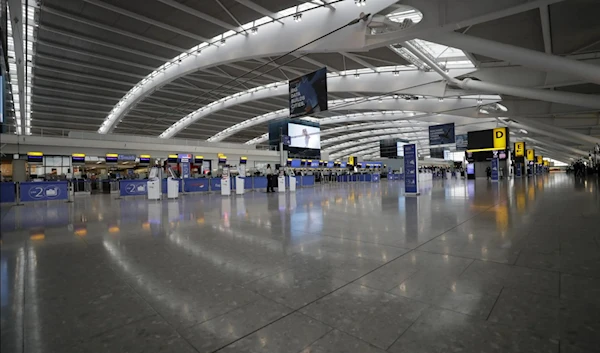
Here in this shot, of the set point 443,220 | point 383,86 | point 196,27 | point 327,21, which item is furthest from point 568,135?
point 196,27

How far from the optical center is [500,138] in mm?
28281

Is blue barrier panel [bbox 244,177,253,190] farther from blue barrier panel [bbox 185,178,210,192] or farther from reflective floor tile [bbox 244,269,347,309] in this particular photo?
reflective floor tile [bbox 244,269,347,309]

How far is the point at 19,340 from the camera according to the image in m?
1.92

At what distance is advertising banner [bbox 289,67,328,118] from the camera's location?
12.0 metres

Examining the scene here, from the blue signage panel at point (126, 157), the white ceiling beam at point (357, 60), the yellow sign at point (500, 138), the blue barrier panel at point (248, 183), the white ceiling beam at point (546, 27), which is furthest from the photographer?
the yellow sign at point (500, 138)

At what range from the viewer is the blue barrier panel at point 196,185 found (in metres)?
18.5

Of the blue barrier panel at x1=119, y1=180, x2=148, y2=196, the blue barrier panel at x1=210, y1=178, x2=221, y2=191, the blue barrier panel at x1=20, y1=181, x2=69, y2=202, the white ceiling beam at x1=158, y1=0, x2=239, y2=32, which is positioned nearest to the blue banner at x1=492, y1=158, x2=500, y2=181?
the blue barrier panel at x1=210, y1=178, x2=221, y2=191

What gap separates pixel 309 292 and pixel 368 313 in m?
0.59

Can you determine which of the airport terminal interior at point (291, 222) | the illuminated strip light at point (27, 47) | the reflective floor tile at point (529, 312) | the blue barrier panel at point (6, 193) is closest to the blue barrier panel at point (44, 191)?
the airport terminal interior at point (291, 222)

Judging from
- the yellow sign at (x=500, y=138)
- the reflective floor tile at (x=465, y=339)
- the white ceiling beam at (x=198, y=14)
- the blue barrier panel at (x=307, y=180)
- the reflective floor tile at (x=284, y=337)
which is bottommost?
the reflective floor tile at (x=465, y=339)

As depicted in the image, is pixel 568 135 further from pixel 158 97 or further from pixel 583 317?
pixel 158 97

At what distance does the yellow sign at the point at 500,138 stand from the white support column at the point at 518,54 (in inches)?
734

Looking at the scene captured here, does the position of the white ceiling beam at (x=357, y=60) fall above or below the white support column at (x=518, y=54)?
above

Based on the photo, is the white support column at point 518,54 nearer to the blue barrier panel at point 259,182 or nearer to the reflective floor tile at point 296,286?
the reflective floor tile at point 296,286
